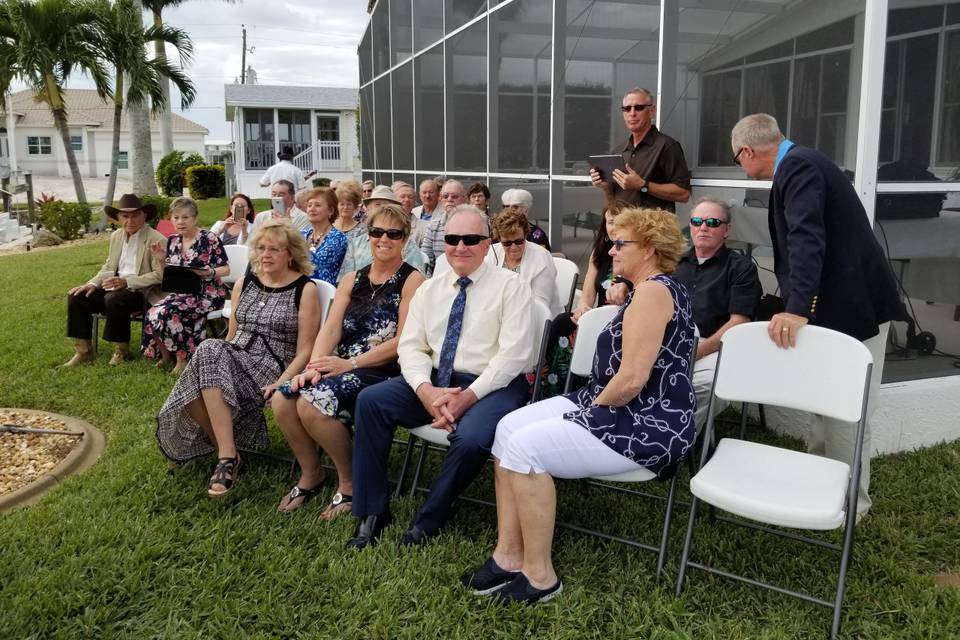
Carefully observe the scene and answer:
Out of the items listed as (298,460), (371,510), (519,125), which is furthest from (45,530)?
(519,125)

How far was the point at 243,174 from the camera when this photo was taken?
29969 millimetres

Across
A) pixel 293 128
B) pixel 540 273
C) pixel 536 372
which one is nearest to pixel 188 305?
pixel 540 273

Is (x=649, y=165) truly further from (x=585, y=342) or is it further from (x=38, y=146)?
(x=38, y=146)

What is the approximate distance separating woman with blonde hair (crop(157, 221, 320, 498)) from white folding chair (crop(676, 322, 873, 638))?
7.17ft

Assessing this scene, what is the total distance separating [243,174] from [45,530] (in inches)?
1107

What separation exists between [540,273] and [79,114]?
217 feet

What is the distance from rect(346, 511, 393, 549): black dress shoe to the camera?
3387mm

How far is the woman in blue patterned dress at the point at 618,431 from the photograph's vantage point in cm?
296

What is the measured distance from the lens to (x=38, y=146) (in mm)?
57812

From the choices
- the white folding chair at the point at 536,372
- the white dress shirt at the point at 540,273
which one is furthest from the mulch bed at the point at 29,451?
the white dress shirt at the point at 540,273

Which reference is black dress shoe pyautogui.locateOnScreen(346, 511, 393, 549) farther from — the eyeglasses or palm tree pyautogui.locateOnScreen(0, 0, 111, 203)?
palm tree pyautogui.locateOnScreen(0, 0, 111, 203)

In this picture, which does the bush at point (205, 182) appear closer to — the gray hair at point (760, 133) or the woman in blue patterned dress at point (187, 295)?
the woman in blue patterned dress at point (187, 295)

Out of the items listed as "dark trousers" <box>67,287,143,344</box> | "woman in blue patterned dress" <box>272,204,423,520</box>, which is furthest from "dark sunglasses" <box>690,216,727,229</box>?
"dark trousers" <box>67,287,143,344</box>

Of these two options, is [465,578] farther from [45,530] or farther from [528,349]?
[45,530]
